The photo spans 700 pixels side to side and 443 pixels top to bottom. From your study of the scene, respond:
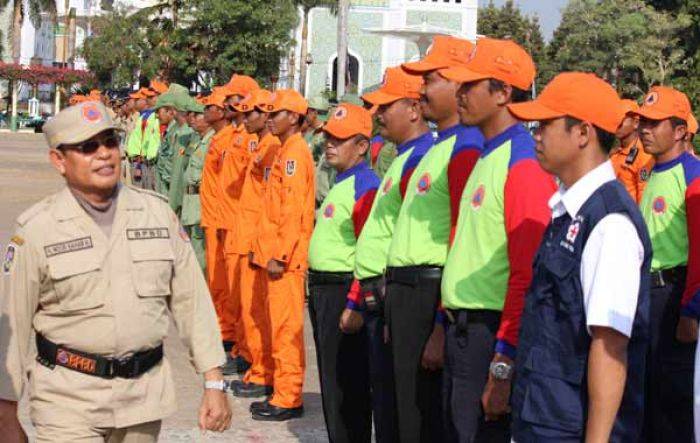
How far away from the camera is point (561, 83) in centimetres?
466

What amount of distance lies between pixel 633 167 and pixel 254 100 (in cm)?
301

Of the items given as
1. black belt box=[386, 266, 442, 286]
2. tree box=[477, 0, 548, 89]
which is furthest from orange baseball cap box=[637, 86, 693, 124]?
tree box=[477, 0, 548, 89]

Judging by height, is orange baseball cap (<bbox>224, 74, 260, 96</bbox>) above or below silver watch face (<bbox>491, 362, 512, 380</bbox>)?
above

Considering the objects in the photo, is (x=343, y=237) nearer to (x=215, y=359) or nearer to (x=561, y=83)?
(x=215, y=359)

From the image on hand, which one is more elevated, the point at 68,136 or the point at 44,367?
the point at 68,136

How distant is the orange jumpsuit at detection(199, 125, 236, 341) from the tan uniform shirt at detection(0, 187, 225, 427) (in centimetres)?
624

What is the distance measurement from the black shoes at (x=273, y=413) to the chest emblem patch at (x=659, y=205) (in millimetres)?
2909

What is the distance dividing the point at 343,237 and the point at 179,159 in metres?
6.69

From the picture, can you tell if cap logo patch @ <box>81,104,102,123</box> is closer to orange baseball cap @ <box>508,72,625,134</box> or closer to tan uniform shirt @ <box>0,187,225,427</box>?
tan uniform shirt @ <box>0,187,225,427</box>

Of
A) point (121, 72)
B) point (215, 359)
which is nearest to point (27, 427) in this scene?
point (215, 359)

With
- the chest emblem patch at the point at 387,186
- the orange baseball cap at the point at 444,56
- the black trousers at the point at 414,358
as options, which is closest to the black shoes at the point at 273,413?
the black trousers at the point at 414,358

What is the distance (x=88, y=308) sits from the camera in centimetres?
487

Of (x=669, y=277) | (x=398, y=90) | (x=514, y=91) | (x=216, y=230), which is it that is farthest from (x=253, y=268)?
(x=514, y=91)

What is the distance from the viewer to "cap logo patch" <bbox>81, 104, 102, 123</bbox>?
16.3 feet
